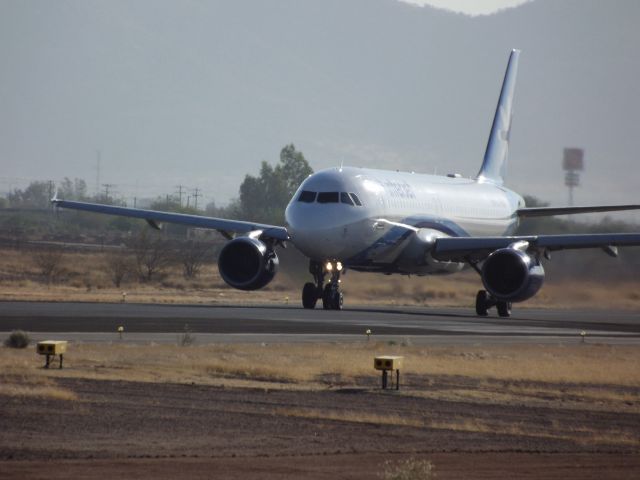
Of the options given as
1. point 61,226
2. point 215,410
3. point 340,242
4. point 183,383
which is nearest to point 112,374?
point 183,383

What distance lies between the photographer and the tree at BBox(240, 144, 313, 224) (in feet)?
492

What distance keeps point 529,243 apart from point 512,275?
217cm

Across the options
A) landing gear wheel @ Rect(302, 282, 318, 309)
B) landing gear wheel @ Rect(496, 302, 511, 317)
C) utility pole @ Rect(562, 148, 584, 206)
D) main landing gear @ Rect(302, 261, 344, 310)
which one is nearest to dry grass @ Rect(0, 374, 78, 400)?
main landing gear @ Rect(302, 261, 344, 310)

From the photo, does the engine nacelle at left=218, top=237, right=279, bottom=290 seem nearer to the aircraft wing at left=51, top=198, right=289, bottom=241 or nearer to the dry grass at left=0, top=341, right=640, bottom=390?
the aircraft wing at left=51, top=198, right=289, bottom=241

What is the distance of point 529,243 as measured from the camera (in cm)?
5434

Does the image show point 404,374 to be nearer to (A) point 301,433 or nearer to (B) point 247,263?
(A) point 301,433

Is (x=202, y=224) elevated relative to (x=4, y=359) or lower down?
elevated

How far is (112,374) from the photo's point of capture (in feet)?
99.2

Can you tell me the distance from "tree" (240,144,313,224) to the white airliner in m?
79.2

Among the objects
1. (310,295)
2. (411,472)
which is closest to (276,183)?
(310,295)

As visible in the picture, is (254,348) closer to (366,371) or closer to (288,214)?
(366,371)

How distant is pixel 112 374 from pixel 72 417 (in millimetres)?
6427

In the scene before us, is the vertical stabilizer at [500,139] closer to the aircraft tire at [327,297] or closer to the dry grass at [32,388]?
the aircraft tire at [327,297]

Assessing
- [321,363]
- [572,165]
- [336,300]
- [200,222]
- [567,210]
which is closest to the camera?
[321,363]
